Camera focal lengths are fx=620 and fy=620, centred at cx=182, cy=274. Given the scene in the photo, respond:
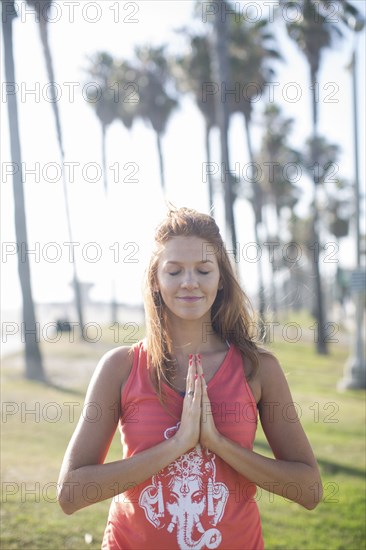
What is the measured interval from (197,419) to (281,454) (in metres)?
0.50

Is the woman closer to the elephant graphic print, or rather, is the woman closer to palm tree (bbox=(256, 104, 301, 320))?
the elephant graphic print

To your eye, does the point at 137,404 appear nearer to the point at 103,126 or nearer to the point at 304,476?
the point at 304,476

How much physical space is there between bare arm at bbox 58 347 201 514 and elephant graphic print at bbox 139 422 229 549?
0.10m

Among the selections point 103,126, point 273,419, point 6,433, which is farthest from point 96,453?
point 103,126

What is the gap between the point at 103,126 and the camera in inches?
1446

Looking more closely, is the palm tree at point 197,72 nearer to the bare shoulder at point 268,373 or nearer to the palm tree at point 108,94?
the palm tree at point 108,94

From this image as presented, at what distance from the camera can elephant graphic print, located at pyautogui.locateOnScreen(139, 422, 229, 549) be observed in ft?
7.15

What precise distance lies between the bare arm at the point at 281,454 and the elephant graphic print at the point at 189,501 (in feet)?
0.40

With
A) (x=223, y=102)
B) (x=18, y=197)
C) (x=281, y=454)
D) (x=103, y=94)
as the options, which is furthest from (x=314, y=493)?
(x=103, y=94)

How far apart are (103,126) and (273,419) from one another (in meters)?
35.9

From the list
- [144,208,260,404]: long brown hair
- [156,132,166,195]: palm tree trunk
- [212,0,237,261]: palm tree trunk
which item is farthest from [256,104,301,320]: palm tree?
[144,208,260,404]: long brown hair

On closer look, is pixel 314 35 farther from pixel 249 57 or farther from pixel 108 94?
pixel 108 94

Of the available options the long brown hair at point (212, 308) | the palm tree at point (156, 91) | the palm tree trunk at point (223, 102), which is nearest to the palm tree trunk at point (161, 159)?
the palm tree at point (156, 91)

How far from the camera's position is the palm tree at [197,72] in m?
25.7
